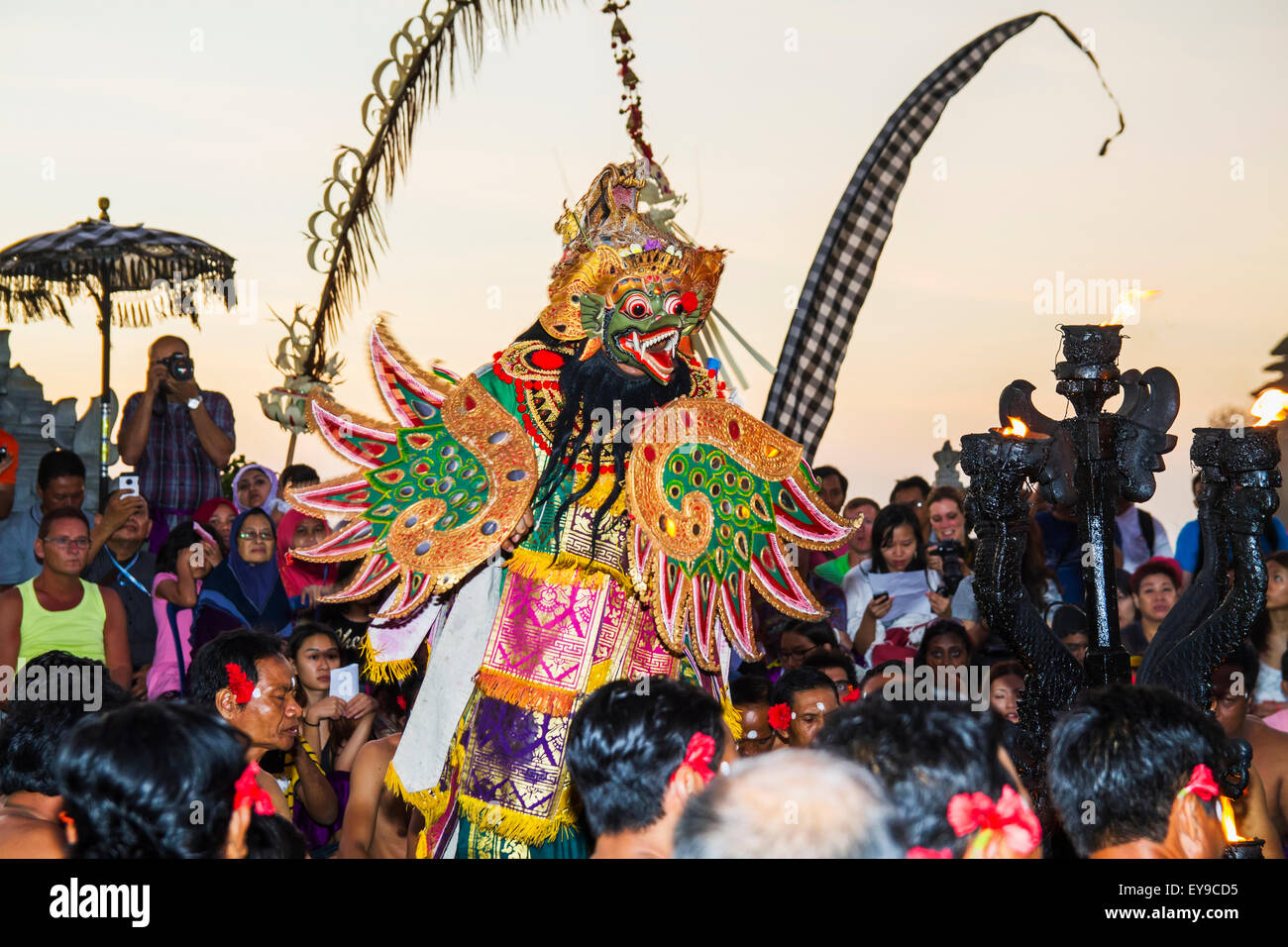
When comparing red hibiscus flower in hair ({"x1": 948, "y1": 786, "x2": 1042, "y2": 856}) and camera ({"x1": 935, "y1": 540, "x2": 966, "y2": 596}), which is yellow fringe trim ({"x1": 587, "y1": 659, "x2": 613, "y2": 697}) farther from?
camera ({"x1": 935, "y1": 540, "x2": 966, "y2": 596})

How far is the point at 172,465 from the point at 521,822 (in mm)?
3467

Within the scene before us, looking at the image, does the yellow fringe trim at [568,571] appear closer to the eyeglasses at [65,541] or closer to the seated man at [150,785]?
the seated man at [150,785]

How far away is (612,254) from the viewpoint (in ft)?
14.8

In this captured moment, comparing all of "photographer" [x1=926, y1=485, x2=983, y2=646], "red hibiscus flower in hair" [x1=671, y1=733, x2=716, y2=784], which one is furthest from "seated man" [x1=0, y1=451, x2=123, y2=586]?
"red hibiscus flower in hair" [x1=671, y1=733, x2=716, y2=784]

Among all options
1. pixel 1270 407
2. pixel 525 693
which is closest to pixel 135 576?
pixel 525 693

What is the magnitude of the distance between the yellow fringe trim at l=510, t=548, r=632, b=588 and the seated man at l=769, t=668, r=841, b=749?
48.3 inches

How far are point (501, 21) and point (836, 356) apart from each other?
7.81 ft

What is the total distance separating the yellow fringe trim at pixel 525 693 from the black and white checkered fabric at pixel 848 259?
310cm

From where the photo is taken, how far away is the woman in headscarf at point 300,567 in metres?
6.61

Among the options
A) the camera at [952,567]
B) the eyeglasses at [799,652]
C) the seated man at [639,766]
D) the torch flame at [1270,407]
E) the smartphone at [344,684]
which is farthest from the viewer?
the camera at [952,567]

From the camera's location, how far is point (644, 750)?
8.98ft

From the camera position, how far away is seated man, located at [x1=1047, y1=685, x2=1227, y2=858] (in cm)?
260

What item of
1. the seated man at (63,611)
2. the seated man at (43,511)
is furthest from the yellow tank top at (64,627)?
the seated man at (43,511)
